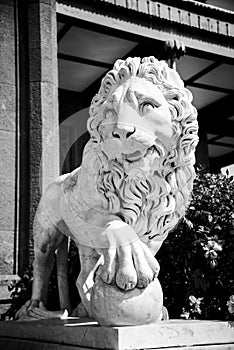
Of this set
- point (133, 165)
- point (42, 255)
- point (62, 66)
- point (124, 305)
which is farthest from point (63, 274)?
point (62, 66)

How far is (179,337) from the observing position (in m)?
2.72

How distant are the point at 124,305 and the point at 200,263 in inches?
61.1

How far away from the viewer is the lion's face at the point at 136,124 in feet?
9.99

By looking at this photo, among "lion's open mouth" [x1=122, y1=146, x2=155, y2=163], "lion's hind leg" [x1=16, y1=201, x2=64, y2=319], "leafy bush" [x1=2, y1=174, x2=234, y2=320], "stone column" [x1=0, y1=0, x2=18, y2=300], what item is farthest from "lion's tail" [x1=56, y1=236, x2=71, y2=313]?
"stone column" [x1=0, y1=0, x2=18, y2=300]

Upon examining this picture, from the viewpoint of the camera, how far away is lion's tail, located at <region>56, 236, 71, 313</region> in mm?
3982

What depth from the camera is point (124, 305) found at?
2.71 metres

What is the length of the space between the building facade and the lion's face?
91 centimetres

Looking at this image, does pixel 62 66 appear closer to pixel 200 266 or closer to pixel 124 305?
pixel 200 266

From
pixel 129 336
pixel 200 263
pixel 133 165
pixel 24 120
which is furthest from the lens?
pixel 24 120

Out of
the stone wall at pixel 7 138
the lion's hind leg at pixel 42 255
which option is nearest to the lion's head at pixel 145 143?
the lion's hind leg at pixel 42 255

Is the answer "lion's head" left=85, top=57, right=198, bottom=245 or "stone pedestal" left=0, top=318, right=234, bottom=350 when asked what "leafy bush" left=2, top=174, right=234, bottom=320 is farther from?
"stone pedestal" left=0, top=318, right=234, bottom=350

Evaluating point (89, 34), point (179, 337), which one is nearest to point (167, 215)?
point (179, 337)

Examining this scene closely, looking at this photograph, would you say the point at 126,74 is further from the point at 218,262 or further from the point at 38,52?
the point at 38,52

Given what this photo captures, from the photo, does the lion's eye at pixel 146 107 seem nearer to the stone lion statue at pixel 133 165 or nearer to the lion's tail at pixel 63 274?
the stone lion statue at pixel 133 165
